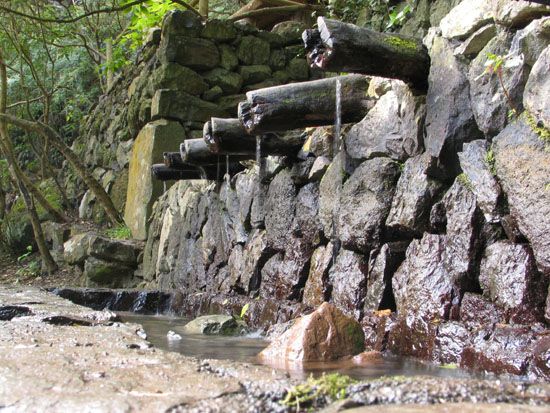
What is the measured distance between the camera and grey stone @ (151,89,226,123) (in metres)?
9.53

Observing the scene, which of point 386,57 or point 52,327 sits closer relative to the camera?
point 52,327

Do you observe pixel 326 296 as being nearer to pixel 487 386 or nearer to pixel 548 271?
pixel 548 271

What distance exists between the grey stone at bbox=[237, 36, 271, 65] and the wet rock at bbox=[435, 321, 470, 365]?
7.57 metres

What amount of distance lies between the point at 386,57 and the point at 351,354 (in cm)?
177

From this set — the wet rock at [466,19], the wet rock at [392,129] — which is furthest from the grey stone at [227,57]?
the wet rock at [466,19]

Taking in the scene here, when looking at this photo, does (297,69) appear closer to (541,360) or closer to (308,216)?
(308,216)

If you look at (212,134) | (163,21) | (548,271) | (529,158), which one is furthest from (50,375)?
(163,21)

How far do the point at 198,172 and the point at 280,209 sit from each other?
258cm

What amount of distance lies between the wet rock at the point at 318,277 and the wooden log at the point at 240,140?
106 cm

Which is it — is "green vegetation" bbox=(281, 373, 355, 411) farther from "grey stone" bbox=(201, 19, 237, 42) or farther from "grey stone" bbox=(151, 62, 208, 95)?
"grey stone" bbox=(201, 19, 237, 42)

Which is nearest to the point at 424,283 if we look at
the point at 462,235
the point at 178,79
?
the point at 462,235

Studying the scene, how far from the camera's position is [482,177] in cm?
331

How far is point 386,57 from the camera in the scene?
3.85m

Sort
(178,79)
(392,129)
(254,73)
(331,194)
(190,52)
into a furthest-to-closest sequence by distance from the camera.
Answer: (254,73)
(190,52)
(178,79)
(331,194)
(392,129)
